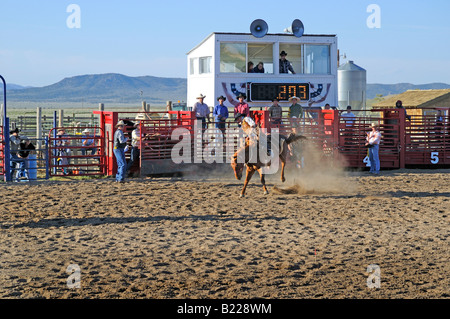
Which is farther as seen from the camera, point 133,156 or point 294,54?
point 294,54

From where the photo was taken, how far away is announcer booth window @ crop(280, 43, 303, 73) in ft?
70.0

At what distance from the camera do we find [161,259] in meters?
7.48

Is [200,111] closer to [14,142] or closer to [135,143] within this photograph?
[135,143]

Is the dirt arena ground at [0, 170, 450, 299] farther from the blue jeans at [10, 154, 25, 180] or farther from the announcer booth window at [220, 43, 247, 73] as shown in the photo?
the announcer booth window at [220, 43, 247, 73]

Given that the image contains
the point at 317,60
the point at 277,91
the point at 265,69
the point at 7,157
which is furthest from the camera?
the point at 317,60

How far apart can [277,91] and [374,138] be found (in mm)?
4372

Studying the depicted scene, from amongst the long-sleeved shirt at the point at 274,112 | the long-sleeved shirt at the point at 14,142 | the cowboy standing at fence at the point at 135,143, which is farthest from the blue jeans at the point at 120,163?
the long-sleeved shirt at the point at 274,112

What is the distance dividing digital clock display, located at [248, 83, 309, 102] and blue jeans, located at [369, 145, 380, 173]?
414cm

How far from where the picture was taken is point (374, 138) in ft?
56.7

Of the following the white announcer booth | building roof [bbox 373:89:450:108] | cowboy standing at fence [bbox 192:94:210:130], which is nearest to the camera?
cowboy standing at fence [bbox 192:94:210:130]

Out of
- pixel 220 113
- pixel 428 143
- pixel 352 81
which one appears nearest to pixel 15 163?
pixel 220 113

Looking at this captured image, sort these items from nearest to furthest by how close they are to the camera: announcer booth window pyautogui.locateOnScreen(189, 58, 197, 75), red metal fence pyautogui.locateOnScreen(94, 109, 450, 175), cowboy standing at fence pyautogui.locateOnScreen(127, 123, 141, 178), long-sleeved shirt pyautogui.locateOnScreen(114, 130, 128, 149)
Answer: long-sleeved shirt pyautogui.locateOnScreen(114, 130, 128, 149)
cowboy standing at fence pyautogui.locateOnScreen(127, 123, 141, 178)
red metal fence pyautogui.locateOnScreen(94, 109, 450, 175)
announcer booth window pyautogui.locateOnScreen(189, 58, 197, 75)

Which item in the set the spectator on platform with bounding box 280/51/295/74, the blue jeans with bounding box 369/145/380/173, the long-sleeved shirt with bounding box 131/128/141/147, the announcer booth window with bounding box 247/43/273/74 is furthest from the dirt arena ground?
the announcer booth window with bounding box 247/43/273/74
